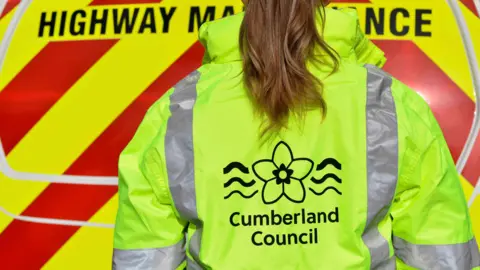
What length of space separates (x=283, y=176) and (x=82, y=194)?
0.75m

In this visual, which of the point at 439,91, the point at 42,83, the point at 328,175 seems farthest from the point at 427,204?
the point at 42,83

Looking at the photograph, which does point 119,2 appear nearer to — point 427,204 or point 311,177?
point 311,177

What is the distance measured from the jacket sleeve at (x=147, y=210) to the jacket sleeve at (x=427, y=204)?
0.49 metres

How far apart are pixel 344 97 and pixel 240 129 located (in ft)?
0.73

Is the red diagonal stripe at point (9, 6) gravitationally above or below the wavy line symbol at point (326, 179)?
above

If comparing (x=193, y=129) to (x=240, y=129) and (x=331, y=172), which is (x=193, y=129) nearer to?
(x=240, y=129)

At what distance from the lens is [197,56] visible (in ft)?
5.71

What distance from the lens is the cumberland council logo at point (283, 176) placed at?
1203 millimetres

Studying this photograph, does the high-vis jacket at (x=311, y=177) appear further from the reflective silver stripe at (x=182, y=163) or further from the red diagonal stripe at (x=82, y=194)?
the red diagonal stripe at (x=82, y=194)

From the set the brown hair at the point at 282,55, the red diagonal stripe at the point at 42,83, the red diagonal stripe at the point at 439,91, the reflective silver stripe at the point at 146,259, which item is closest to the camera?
the brown hair at the point at 282,55

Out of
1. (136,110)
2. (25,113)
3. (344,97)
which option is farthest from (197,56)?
(344,97)

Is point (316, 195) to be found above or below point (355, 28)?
below

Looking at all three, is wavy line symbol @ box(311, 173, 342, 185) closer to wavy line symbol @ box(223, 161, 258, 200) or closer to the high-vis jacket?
the high-vis jacket

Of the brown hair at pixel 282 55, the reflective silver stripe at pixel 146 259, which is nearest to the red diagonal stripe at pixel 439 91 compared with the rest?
the brown hair at pixel 282 55
